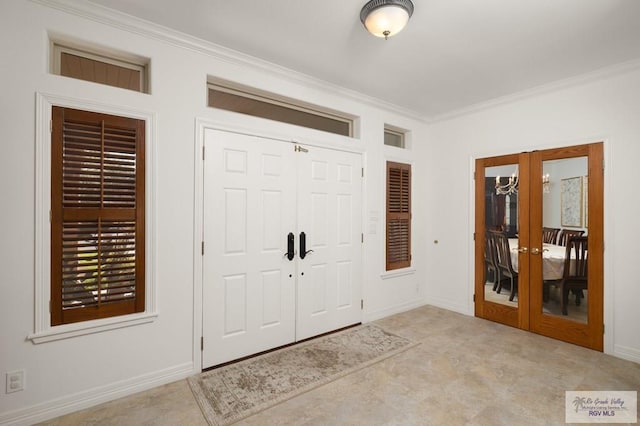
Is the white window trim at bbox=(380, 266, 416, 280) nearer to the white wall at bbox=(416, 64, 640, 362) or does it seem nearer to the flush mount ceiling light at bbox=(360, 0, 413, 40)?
the white wall at bbox=(416, 64, 640, 362)

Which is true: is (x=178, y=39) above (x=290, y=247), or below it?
above

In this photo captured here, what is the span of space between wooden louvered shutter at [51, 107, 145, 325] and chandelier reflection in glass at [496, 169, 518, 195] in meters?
3.94

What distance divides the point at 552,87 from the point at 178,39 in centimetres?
383

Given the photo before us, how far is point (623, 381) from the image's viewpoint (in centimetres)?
248

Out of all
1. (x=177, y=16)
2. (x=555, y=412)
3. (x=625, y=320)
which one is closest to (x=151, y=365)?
(x=177, y=16)

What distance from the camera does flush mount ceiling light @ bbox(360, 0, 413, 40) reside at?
1976 millimetres

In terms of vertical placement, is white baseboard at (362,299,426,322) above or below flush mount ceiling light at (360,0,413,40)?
below

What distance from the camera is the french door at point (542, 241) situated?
3088 millimetres

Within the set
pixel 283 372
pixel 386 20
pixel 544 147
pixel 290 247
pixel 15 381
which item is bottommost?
pixel 283 372

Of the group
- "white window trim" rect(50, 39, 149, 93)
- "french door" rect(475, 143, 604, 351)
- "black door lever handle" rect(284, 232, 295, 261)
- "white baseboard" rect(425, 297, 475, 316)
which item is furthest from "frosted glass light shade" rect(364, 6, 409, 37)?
"white baseboard" rect(425, 297, 475, 316)

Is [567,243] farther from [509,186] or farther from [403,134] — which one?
[403,134]

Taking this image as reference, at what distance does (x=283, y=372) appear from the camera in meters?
2.60

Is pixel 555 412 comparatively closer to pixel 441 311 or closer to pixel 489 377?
pixel 489 377

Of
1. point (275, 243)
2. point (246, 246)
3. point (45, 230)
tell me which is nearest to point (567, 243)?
point (275, 243)
